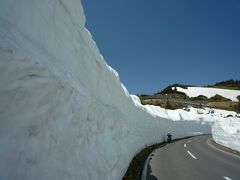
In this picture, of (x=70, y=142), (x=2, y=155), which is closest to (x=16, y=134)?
(x=2, y=155)

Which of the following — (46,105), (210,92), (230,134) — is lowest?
(46,105)

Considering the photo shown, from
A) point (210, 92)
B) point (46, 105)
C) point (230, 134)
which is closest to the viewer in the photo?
point (46, 105)

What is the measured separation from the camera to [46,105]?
4.14 m

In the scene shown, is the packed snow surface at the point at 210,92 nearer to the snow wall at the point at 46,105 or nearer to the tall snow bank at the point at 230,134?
the tall snow bank at the point at 230,134

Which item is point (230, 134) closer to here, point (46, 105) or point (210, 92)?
point (46, 105)

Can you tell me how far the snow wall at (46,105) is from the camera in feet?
10.7

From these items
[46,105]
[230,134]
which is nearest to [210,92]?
[230,134]

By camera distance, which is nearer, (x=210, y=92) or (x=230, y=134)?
(x=230, y=134)

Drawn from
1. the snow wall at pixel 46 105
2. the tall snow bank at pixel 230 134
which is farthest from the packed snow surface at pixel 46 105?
the tall snow bank at pixel 230 134

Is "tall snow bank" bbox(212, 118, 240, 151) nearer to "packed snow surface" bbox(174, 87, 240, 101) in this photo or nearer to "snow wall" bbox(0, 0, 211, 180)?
"snow wall" bbox(0, 0, 211, 180)

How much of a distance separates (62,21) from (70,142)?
3826 millimetres

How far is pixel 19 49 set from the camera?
143 inches

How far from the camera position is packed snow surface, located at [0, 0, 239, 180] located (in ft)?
10.7

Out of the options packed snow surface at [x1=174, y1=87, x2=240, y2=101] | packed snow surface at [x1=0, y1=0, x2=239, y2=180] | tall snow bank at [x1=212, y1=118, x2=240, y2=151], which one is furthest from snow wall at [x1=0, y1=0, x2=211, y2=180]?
packed snow surface at [x1=174, y1=87, x2=240, y2=101]
